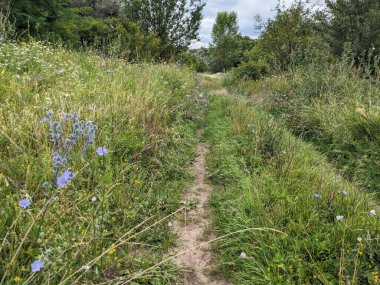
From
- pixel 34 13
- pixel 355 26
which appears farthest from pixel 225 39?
pixel 34 13

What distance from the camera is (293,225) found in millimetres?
2580

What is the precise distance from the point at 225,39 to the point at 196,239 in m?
28.6

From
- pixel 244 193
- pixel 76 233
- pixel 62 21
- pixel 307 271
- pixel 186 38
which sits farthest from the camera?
pixel 186 38

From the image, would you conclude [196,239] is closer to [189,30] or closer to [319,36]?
[319,36]

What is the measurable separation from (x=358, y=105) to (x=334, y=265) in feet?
14.6

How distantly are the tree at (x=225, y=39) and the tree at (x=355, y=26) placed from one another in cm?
1923

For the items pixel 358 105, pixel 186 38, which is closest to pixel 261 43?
pixel 186 38

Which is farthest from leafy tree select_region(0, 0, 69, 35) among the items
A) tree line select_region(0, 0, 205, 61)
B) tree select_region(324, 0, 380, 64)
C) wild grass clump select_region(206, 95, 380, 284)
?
tree select_region(324, 0, 380, 64)

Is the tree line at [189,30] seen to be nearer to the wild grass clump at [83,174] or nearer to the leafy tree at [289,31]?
the leafy tree at [289,31]

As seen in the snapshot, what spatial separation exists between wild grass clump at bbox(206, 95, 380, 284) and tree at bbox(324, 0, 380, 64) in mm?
7654

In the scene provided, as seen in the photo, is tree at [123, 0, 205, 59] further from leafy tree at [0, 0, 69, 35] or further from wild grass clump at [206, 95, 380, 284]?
wild grass clump at [206, 95, 380, 284]

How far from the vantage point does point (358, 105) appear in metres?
5.77

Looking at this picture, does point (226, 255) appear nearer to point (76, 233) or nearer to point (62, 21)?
point (76, 233)

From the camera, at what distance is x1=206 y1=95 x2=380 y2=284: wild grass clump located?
223cm
